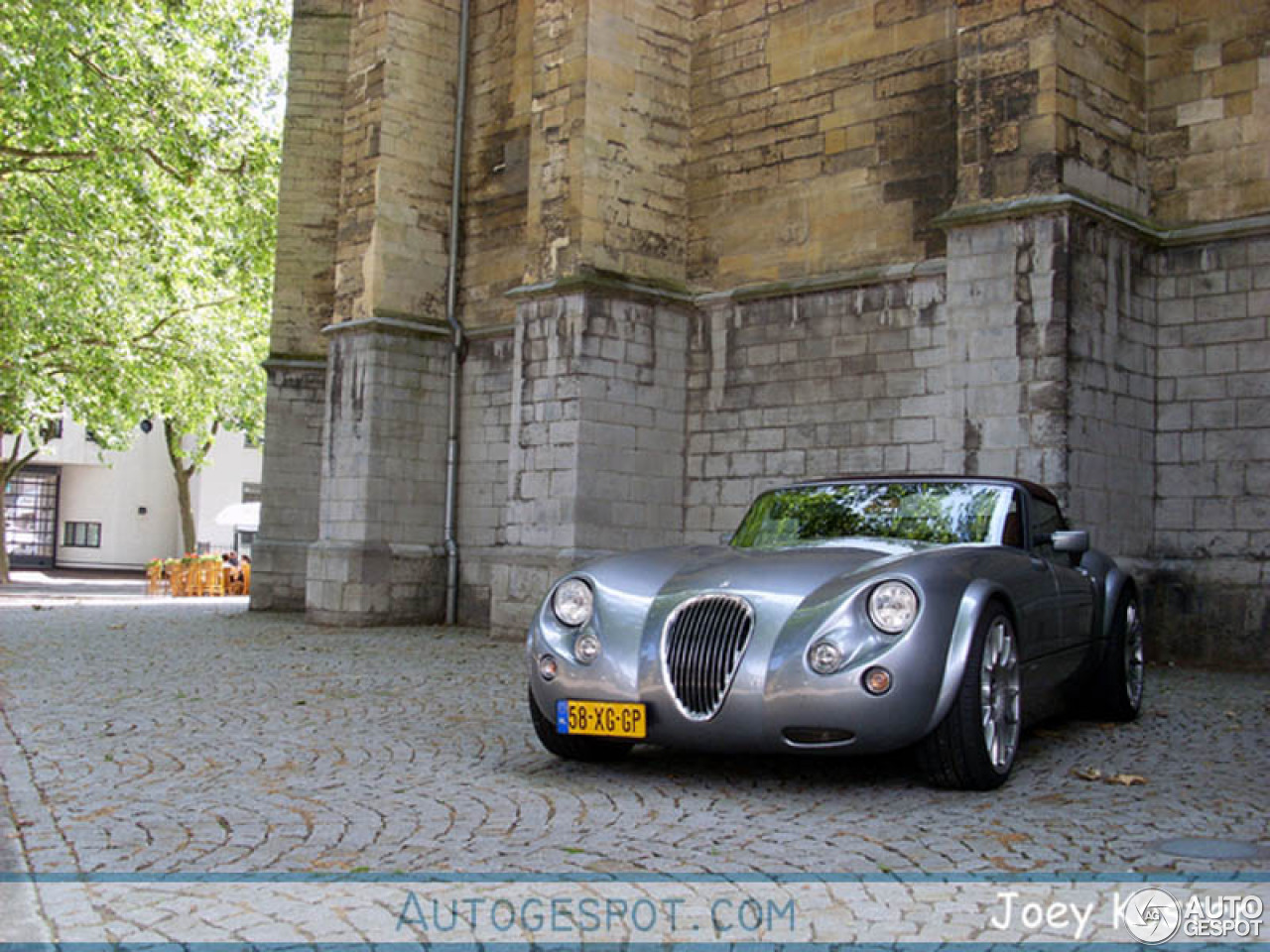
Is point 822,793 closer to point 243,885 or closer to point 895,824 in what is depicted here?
point 895,824

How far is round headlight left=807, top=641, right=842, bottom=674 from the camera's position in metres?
5.20

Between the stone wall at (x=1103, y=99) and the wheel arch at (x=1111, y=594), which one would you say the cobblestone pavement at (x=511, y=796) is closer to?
the wheel arch at (x=1111, y=594)

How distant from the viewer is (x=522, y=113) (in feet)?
57.2

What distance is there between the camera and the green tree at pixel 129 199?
18516mm

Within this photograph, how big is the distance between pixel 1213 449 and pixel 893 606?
7505 mm

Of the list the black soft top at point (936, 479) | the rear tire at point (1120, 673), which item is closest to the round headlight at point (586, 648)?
the black soft top at point (936, 479)

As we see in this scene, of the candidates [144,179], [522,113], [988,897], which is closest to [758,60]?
[522,113]

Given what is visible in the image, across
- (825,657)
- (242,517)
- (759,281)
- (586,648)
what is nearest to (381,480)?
(759,281)

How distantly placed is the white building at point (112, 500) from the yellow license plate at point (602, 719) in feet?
139

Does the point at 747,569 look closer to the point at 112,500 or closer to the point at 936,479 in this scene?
the point at 936,479

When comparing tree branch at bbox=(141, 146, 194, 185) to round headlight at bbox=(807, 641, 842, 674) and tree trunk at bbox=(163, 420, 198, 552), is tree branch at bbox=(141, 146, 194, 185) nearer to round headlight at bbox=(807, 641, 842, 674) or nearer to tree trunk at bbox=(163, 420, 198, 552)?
tree trunk at bbox=(163, 420, 198, 552)

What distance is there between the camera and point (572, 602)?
595 centimetres

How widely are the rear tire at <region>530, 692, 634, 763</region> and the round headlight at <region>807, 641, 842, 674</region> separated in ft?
4.03

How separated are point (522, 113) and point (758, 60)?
12.6 feet
